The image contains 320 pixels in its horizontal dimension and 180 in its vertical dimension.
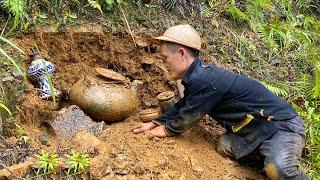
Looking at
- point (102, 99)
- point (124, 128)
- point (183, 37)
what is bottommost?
point (124, 128)

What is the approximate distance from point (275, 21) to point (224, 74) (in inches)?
110

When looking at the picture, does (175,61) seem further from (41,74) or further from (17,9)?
(17,9)

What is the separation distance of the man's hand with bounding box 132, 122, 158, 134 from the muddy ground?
6cm

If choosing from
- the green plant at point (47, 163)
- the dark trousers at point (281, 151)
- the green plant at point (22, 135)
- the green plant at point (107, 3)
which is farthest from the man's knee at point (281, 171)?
the green plant at point (107, 3)

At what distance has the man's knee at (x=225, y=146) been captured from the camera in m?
4.24

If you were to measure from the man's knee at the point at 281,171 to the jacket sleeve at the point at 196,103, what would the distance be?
698 millimetres

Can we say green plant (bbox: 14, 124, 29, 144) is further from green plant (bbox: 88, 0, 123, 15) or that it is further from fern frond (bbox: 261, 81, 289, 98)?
fern frond (bbox: 261, 81, 289, 98)

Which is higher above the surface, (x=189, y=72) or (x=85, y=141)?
(x=189, y=72)

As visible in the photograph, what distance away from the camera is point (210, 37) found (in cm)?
571

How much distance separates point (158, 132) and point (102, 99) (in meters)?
0.58

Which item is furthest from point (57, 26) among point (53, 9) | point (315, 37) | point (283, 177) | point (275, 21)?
point (315, 37)

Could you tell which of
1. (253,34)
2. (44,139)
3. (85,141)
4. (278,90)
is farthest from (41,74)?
(253,34)

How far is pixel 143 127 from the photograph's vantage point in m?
4.34

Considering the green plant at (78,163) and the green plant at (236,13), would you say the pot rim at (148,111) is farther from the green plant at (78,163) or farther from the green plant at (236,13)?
the green plant at (236,13)
